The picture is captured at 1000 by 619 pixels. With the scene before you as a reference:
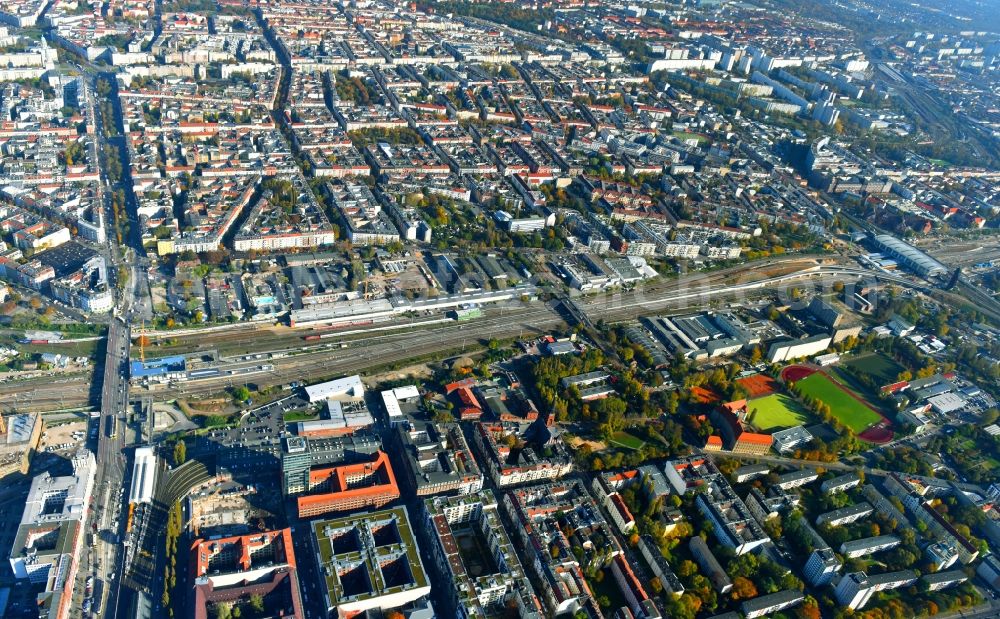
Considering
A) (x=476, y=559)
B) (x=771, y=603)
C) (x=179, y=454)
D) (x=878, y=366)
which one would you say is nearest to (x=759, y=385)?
(x=878, y=366)

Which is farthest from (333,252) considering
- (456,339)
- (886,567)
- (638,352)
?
(886,567)

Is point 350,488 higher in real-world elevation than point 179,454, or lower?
lower

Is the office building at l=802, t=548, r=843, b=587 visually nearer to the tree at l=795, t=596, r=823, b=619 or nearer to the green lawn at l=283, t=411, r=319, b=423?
the tree at l=795, t=596, r=823, b=619

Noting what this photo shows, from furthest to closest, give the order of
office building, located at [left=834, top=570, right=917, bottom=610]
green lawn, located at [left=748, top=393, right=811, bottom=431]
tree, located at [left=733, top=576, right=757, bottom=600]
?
green lawn, located at [left=748, top=393, right=811, bottom=431]
office building, located at [left=834, top=570, right=917, bottom=610]
tree, located at [left=733, top=576, right=757, bottom=600]

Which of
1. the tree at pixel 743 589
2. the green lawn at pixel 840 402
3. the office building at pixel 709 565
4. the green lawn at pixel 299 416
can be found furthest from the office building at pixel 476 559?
the green lawn at pixel 840 402

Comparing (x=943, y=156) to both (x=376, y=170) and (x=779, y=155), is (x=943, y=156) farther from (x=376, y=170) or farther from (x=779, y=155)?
(x=376, y=170)

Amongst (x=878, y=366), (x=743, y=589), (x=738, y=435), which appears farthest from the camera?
(x=878, y=366)

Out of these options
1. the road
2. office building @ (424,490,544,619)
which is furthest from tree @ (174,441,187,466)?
office building @ (424,490,544,619)

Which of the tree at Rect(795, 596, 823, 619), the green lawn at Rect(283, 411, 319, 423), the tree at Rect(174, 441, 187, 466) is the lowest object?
the tree at Rect(795, 596, 823, 619)

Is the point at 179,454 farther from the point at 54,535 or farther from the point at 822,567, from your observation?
the point at 822,567
